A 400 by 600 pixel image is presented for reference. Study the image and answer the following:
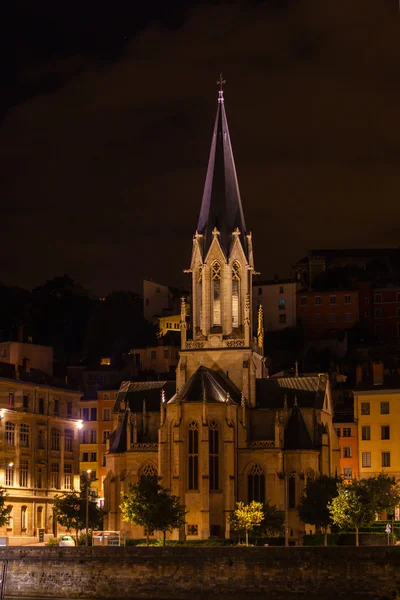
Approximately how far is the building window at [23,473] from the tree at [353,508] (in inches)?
1224

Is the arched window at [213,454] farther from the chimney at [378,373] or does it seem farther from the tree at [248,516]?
the chimney at [378,373]

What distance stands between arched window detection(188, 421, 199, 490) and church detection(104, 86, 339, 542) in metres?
0.07

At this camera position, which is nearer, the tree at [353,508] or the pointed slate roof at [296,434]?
the tree at [353,508]

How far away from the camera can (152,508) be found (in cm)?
9338

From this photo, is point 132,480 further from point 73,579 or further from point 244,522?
point 73,579

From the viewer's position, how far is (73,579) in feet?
274

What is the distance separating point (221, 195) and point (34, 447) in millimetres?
26384

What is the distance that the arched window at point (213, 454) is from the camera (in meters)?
102

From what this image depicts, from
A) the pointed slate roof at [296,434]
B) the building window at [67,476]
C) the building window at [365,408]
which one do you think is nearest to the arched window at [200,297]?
the pointed slate roof at [296,434]

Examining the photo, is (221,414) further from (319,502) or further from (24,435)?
(24,435)

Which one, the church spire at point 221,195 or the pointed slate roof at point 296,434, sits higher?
the church spire at point 221,195

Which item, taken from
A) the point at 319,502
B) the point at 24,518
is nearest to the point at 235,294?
the point at 319,502

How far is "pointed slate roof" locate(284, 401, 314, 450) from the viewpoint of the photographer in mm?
104312

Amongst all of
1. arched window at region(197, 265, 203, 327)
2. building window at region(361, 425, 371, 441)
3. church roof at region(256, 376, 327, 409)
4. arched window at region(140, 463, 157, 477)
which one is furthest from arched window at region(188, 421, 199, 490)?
building window at region(361, 425, 371, 441)
